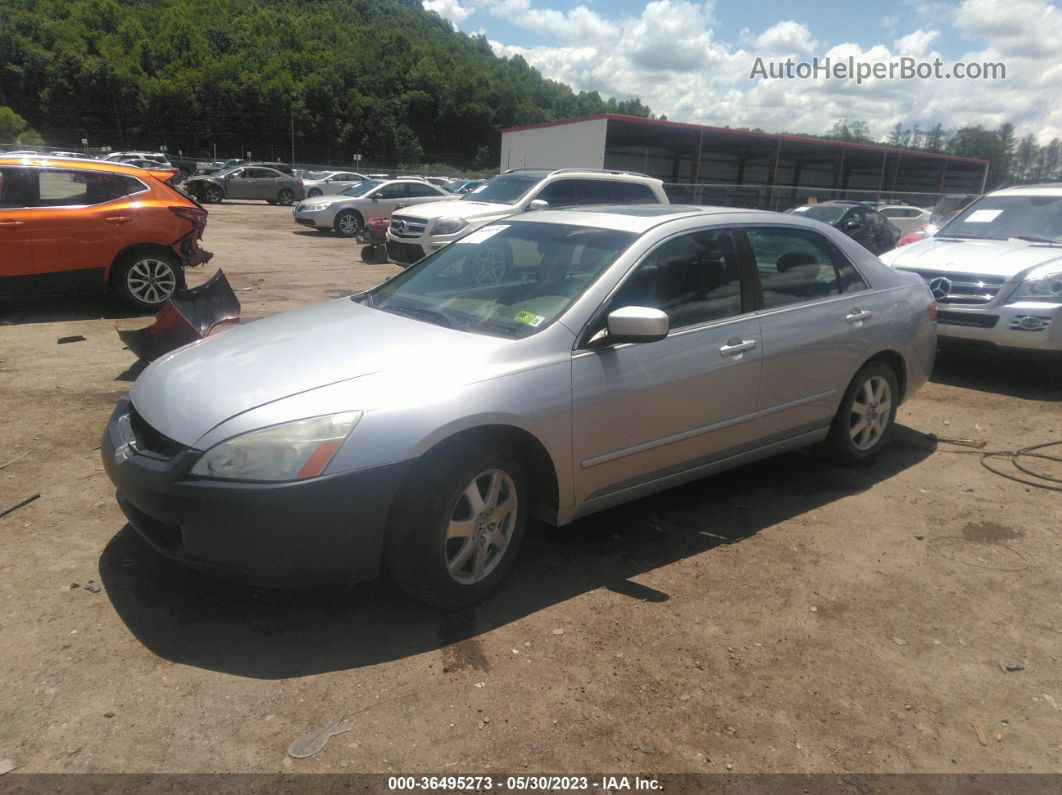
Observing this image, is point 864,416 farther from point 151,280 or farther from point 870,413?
point 151,280

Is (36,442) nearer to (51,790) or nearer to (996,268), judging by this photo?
(51,790)

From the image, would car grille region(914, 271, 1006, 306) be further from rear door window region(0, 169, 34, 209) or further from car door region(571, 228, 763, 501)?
rear door window region(0, 169, 34, 209)

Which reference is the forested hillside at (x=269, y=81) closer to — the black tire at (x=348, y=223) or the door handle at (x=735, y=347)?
the black tire at (x=348, y=223)

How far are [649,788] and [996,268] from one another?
256 inches

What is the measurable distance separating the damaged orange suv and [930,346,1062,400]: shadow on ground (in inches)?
320

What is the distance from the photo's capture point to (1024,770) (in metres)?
2.54

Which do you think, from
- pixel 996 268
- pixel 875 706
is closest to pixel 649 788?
pixel 875 706

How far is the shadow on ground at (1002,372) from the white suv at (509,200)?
4902mm

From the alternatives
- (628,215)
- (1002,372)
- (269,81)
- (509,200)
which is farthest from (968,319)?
(269,81)

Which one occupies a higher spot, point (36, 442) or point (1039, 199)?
point (1039, 199)

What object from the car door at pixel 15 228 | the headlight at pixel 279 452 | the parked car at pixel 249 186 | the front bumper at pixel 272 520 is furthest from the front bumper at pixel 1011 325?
the parked car at pixel 249 186

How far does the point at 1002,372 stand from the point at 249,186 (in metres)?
34.5

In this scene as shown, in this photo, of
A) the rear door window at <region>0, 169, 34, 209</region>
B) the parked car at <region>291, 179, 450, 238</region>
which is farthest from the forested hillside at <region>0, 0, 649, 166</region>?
the rear door window at <region>0, 169, 34, 209</region>

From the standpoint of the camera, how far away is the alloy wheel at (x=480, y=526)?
3.17m
